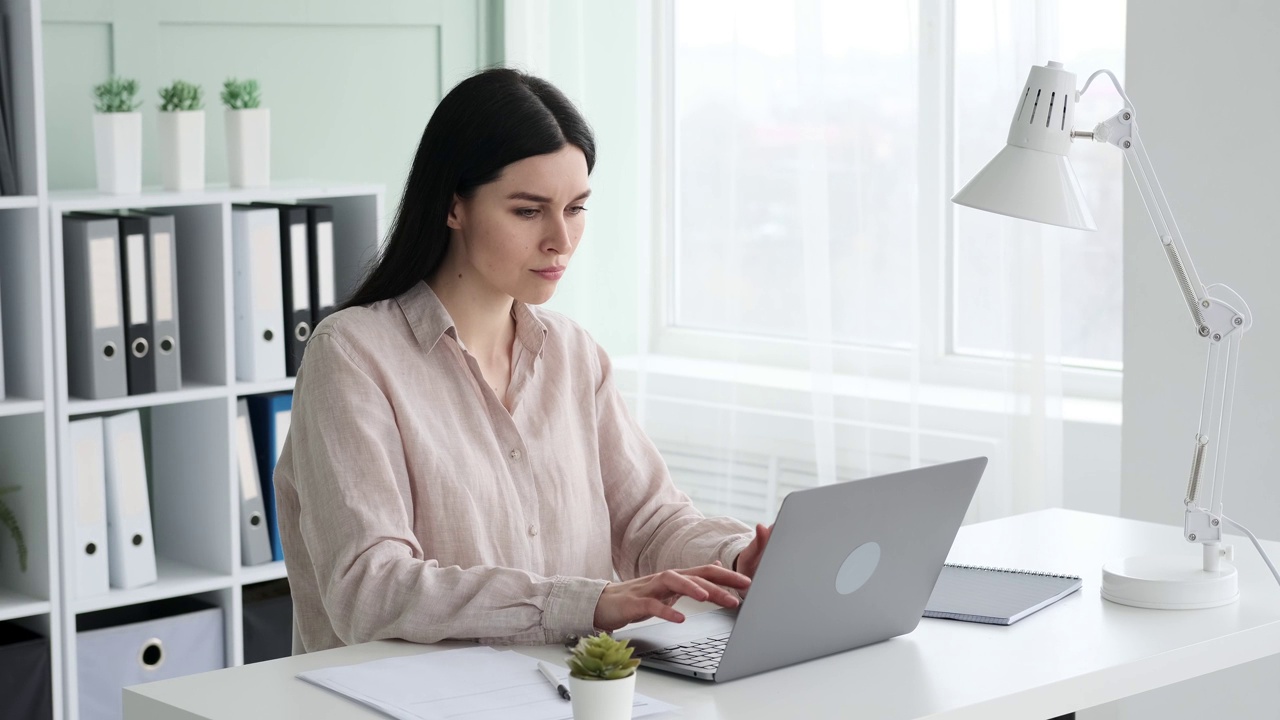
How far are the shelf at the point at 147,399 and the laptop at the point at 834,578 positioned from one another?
61.4 inches

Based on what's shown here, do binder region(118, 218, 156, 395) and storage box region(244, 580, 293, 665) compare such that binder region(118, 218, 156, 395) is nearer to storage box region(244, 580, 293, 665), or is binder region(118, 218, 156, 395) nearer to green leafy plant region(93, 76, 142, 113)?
green leafy plant region(93, 76, 142, 113)

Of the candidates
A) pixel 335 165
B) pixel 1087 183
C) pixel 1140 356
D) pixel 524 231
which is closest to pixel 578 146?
pixel 524 231

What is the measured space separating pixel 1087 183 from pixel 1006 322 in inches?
14.2

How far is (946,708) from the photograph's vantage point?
145 centimetres


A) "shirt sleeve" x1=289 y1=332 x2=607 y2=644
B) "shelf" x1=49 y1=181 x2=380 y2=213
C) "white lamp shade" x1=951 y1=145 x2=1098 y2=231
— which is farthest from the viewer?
"shelf" x1=49 y1=181 x2=380 y2=213

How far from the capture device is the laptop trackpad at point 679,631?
5.32 feet

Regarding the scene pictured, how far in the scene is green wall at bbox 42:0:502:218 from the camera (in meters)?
3.15

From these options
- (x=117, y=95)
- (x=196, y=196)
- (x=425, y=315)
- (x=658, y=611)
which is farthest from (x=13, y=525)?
(x=658, y=611)

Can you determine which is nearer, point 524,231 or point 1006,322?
point 524,231

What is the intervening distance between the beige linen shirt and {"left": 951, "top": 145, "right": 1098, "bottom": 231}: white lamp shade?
0.52 meters

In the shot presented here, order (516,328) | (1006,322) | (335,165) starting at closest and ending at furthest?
(516,328) → (1006,322) → (335,165)

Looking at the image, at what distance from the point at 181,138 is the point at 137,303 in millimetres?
345

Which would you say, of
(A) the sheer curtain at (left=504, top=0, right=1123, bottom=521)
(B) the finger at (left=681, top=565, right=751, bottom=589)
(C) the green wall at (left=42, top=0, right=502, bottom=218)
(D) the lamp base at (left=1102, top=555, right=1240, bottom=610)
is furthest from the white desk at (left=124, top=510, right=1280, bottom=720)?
(C) the green wall at (left=42, top=0, right=502, bottom=218)

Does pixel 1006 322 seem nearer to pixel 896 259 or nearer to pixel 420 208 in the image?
pixel 896 259
